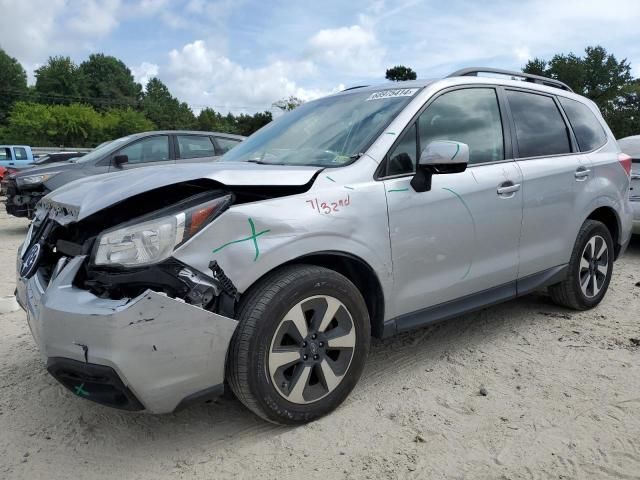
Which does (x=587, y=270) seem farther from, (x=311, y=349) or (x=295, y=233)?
(x=295, y=233)

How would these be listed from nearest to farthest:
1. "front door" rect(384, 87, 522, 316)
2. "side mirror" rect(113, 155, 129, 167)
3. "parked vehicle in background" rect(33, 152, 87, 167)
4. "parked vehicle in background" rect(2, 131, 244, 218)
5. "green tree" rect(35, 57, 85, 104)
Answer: "front door" rect(384, 87, 522, 316), "side mirror" rect(113, 155, 129, 167), "parked vehicle in background" rect(2, 131, 244, 218), "parked vehicle in background" rect(33, 152, 87, 167), "green tree" rect(35, 57, 85, 104)

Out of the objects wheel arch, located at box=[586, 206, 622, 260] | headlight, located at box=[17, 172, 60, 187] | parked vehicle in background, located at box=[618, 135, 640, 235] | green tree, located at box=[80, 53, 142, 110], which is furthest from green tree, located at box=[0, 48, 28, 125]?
wheel arch, located at box=[586, 206, 622, 260]

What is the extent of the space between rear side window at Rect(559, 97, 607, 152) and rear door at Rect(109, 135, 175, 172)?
20.2 ft

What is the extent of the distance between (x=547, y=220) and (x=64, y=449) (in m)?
3.27

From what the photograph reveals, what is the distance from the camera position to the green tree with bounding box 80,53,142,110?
311 feet

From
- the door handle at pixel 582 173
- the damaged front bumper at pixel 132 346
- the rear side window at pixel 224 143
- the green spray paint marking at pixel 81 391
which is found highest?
the rear side window at pixel 224 143

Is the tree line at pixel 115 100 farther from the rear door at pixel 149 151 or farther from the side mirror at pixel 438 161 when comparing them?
the side mirror at pixel 438 161

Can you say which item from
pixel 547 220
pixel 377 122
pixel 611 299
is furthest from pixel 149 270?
pixel 611 299

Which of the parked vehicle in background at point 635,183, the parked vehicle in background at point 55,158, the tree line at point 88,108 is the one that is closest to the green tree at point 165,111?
the tree line at point 88,108

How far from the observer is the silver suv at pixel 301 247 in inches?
85.6

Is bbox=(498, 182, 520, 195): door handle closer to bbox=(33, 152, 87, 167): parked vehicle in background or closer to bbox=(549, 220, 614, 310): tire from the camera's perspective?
bbox=(549, 220, 614, 310): tire

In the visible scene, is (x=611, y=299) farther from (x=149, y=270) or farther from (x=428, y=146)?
(x=149, y=270)

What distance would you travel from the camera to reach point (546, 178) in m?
3.68

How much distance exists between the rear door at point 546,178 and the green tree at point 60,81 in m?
96.9
